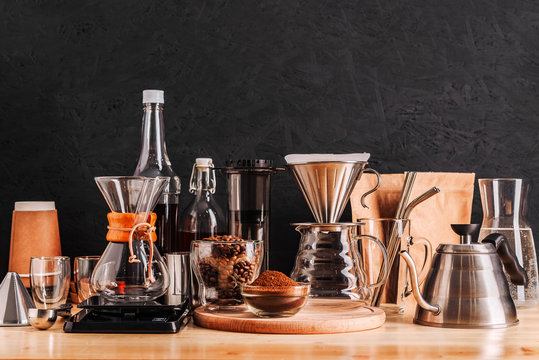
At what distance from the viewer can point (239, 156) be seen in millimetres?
1610

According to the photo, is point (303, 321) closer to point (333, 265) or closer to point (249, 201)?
point (333, 265)

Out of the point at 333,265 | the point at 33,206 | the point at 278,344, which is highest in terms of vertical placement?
the point at 33,206

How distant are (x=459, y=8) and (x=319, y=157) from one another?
2.08 ft

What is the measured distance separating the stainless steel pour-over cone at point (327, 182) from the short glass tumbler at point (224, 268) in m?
0.16

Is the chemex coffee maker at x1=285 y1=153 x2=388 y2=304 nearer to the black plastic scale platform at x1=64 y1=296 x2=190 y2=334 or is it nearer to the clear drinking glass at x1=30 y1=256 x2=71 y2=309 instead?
the black plastic scale platform at x1=64 y1=296 x2=190 y2=334

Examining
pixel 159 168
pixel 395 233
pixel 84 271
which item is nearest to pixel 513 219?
pixel 395 233

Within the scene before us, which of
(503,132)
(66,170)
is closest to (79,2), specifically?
(66,170)

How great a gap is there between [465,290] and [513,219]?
0.36 metres

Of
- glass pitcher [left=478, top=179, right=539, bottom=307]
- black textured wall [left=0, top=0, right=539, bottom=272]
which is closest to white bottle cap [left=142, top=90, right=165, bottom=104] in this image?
black textured wall [left=0, top=0, right=539, bottom=272]

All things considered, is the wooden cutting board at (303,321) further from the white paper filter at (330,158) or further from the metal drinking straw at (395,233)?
the white paper filter at (330,158)

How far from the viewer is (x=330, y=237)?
1.24 metres

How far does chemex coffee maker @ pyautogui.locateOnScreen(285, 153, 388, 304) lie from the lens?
123 centimetres

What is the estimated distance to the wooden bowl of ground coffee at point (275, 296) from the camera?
3.66ft

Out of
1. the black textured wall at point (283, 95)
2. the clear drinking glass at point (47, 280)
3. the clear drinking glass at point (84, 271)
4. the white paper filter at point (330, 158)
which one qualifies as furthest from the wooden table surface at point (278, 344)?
the black textured wall at point (283, 95)
